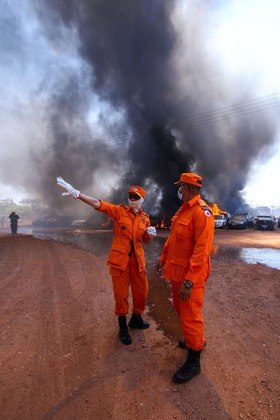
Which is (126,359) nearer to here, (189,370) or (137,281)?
(189,370)

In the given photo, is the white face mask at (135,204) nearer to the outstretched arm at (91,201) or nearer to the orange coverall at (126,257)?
the orange coverall at (126,257)

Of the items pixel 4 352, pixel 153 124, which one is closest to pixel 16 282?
pixel 4 352

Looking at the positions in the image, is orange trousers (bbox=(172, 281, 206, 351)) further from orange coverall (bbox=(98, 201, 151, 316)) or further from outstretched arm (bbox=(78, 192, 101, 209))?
outstretched arm (bbox=(78, 192, 101, 209))

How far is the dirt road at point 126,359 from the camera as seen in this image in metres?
2.40

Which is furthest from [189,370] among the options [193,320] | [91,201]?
[91,201]

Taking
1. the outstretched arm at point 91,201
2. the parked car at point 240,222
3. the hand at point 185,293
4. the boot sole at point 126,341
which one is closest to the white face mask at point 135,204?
the outstretched arm at point 91,201

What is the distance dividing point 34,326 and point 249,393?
284 cm

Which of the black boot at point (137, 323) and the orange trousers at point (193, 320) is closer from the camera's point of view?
the orange trousers at point (193, 320)

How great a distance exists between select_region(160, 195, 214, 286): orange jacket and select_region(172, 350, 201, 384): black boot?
2.45 feet

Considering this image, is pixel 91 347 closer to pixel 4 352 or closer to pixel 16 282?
pixel 4 352

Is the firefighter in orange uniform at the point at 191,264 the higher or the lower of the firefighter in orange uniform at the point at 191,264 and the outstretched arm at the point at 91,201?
the lower

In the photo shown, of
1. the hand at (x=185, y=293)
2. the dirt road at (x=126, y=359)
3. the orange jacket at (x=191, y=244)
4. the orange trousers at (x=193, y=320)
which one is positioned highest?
the orange jacket at (x=191, y=244)

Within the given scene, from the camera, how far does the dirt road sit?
7.88 ft

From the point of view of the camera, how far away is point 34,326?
12.7ft
